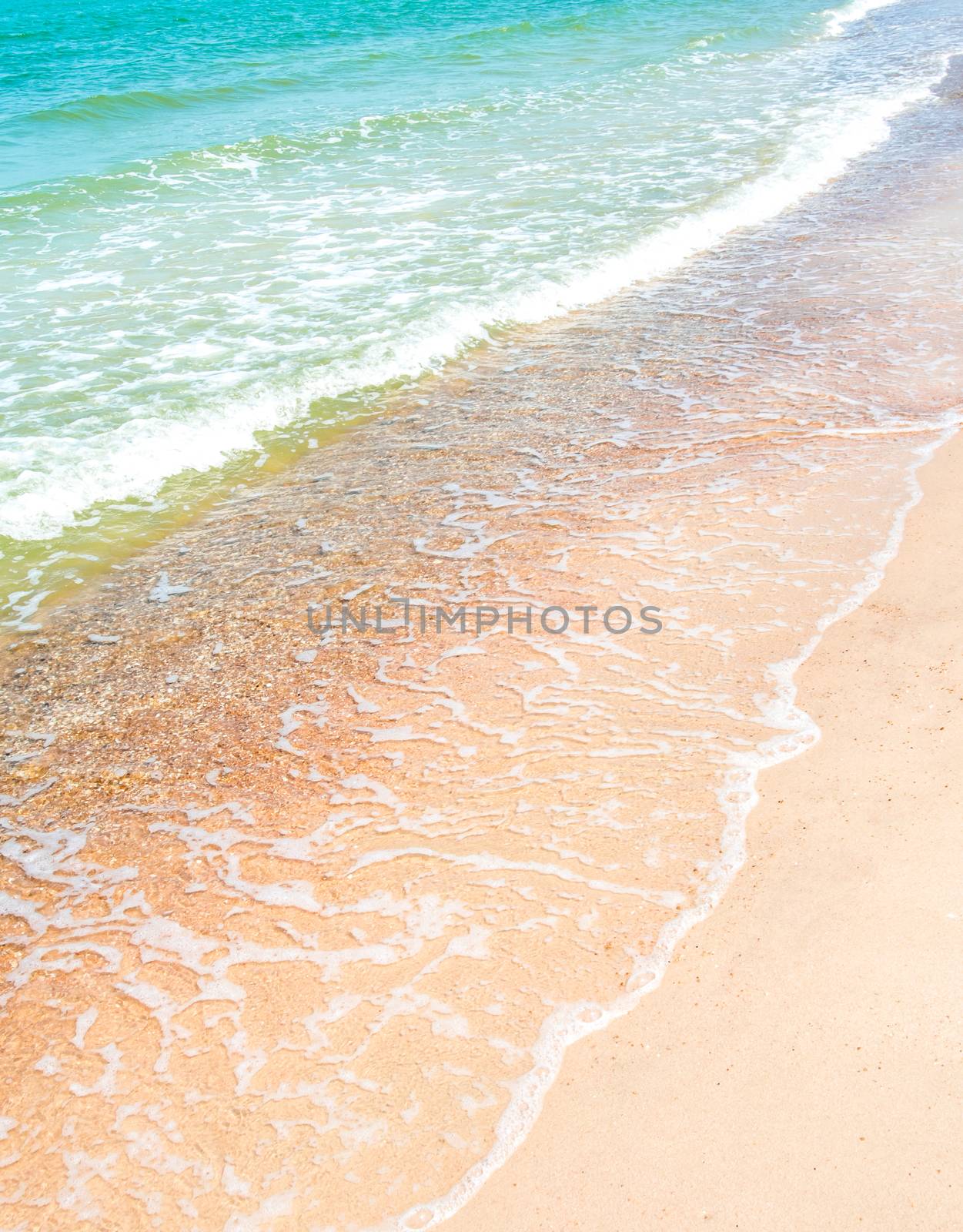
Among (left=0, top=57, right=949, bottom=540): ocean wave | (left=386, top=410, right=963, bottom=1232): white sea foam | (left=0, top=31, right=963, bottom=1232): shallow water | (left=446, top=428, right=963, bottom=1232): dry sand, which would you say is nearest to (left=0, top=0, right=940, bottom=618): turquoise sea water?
(left=0, top=57, right=949, bottom=540): ocean wave

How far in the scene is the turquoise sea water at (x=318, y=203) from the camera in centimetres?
788

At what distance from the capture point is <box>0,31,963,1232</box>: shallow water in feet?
9.55

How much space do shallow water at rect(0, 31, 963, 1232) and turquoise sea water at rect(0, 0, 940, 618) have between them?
4.00ft

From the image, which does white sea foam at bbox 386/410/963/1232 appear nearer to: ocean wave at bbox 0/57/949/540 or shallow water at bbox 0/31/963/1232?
shallow water at bbox 0/31/963/1232

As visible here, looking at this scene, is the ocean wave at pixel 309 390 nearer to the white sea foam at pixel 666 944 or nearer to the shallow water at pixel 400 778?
the shallow water at pixel 400 778

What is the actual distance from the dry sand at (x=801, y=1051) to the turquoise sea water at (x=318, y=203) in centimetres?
427

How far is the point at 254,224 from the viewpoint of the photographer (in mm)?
12742

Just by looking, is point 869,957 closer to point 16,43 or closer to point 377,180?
A: point 377,180

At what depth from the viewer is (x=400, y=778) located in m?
4.13

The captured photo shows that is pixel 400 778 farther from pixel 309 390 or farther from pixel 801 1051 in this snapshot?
pixel 309 390

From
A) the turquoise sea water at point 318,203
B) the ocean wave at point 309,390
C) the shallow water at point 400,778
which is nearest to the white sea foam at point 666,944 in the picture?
the shallow water at point 400,778

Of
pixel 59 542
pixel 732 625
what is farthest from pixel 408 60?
pixel 732 625

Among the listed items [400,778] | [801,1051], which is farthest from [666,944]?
Answer: [400,778]

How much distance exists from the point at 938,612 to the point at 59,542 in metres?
5.08
